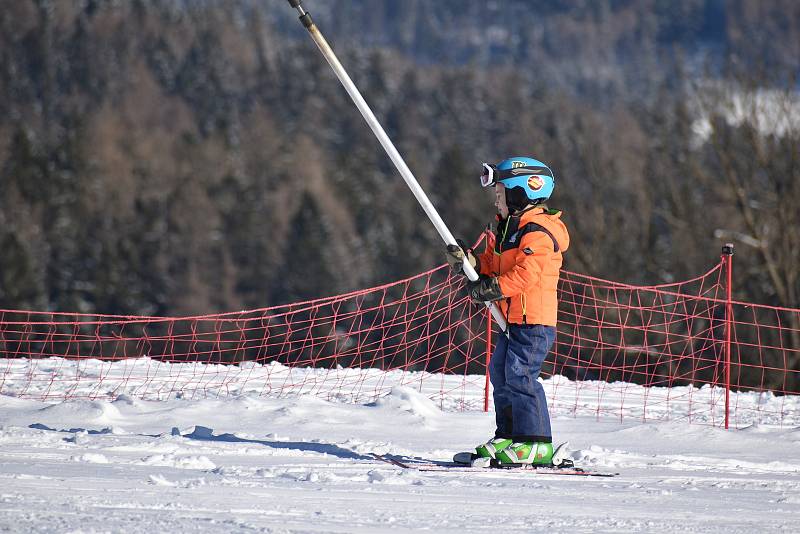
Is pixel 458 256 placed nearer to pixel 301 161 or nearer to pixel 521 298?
pixel 521 298

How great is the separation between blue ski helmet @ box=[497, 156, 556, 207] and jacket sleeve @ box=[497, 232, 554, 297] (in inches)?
11.7

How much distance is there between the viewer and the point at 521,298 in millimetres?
6160

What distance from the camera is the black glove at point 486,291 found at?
6.01 metres

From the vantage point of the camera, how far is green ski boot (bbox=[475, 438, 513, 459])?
620cm

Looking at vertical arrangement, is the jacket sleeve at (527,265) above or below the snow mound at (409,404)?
above

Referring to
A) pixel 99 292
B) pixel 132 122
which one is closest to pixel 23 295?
pixel 99 292

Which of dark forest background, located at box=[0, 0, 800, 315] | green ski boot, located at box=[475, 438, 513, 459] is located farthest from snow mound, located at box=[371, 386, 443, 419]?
dark forest background, located at box=[0, 0, 800, 315]

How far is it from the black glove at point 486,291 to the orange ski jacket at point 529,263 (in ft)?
0.10

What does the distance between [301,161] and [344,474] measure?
99335 mm

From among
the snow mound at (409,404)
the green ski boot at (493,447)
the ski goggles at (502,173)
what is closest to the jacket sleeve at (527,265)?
the ski goggles at (502,173)

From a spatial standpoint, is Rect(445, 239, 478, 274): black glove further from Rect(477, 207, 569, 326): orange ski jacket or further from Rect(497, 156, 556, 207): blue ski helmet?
Rect(497, 156, 556, 207): blue ski helmet

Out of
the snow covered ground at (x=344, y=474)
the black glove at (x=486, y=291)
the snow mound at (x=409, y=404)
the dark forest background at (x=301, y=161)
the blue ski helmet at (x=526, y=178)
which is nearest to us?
the snow covered ground at (x=344, y=474)

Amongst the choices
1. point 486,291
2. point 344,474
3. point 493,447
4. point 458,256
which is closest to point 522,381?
point 493,447

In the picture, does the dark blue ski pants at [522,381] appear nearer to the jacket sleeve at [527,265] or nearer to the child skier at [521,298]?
the child skier at [521,298]
